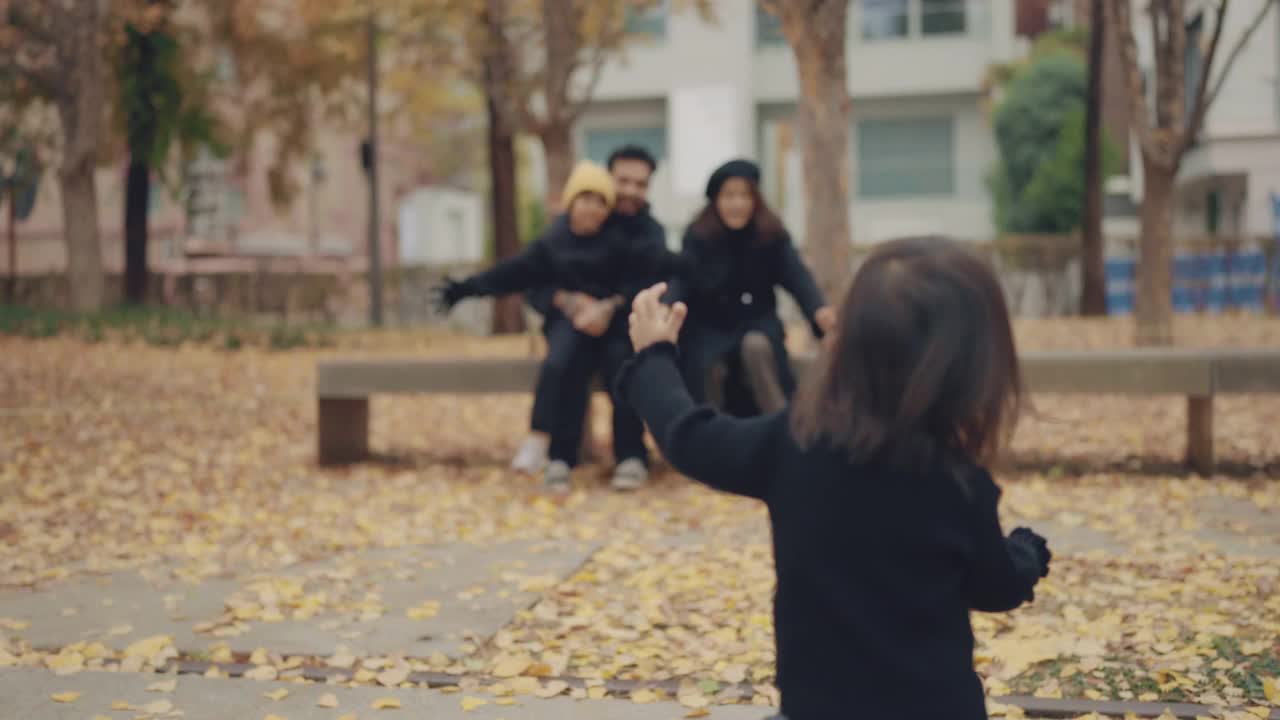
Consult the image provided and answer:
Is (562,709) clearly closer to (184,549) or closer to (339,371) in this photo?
(184,549)

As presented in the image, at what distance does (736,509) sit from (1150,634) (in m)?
2.87

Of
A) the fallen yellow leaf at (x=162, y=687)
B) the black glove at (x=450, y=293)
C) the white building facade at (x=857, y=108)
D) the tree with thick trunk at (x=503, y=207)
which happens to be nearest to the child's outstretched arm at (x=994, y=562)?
the fallen yellow leaf at (x=162, y=687)

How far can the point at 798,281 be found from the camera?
734cm

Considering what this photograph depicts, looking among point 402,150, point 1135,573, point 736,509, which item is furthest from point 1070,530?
point 402,150

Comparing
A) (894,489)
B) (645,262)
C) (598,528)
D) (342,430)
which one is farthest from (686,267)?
(894,489)

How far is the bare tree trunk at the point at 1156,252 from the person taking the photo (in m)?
12.2

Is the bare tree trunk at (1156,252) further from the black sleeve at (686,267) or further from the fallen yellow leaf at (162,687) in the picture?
the fallen yellow leaf at (162,687)

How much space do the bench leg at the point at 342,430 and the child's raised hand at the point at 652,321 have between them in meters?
6.38

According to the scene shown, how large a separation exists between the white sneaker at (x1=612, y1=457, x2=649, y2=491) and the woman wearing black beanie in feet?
1.84

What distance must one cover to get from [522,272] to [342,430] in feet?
6.52

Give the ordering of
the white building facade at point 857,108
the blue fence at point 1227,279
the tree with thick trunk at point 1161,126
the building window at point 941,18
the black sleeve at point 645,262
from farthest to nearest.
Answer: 1. the building window at point 941,18
2. the white building facade at point 857,108
3. the blue fence at point 1227,279
4. the tree with thick trunk at point 1161,126
5. the black sleeve at point 645,262

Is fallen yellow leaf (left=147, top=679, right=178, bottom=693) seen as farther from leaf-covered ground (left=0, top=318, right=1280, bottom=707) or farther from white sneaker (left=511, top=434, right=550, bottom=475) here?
white sneaker (left=511, top=434, right=550, bottom=475)

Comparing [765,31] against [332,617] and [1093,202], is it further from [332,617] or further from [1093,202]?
[332,617]

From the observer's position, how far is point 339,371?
849cm
